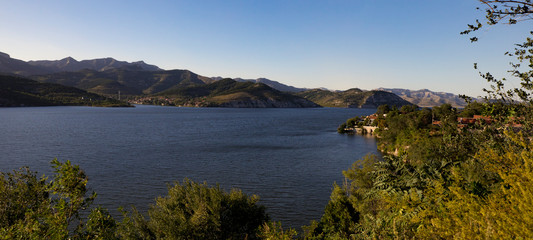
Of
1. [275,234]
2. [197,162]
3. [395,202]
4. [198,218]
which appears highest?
[395,202]

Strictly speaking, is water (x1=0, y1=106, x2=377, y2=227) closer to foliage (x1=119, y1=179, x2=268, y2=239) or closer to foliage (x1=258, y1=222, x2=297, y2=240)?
foliage (x1=119, y1=179, x2=268, y2=239)

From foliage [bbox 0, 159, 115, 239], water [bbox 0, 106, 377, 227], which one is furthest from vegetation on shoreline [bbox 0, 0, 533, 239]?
water [bbox 0, 106, 377, 227]

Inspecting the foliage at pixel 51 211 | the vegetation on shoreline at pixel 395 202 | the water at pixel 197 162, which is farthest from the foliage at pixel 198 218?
the water at pixel 197 162

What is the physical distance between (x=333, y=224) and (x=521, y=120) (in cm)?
2031

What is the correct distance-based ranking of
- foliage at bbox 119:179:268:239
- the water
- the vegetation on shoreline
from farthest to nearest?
the water
foliage at bbox 119:179:268:239
the vegetation on shoreline

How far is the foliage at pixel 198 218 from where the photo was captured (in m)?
23.2

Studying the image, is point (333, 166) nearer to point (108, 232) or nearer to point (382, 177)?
point (382, 177)

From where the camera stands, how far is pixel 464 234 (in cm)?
834

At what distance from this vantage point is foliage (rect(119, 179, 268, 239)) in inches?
915

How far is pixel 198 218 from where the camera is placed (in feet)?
77.2

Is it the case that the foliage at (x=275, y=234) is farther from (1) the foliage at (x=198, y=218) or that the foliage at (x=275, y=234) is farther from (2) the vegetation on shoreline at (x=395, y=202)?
(1) the foliage at (x=198, y=218)

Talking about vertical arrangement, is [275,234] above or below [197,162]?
above

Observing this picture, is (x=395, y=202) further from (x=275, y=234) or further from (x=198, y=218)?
(x=198, y=218)

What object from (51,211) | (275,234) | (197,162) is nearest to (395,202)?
(275,234)
